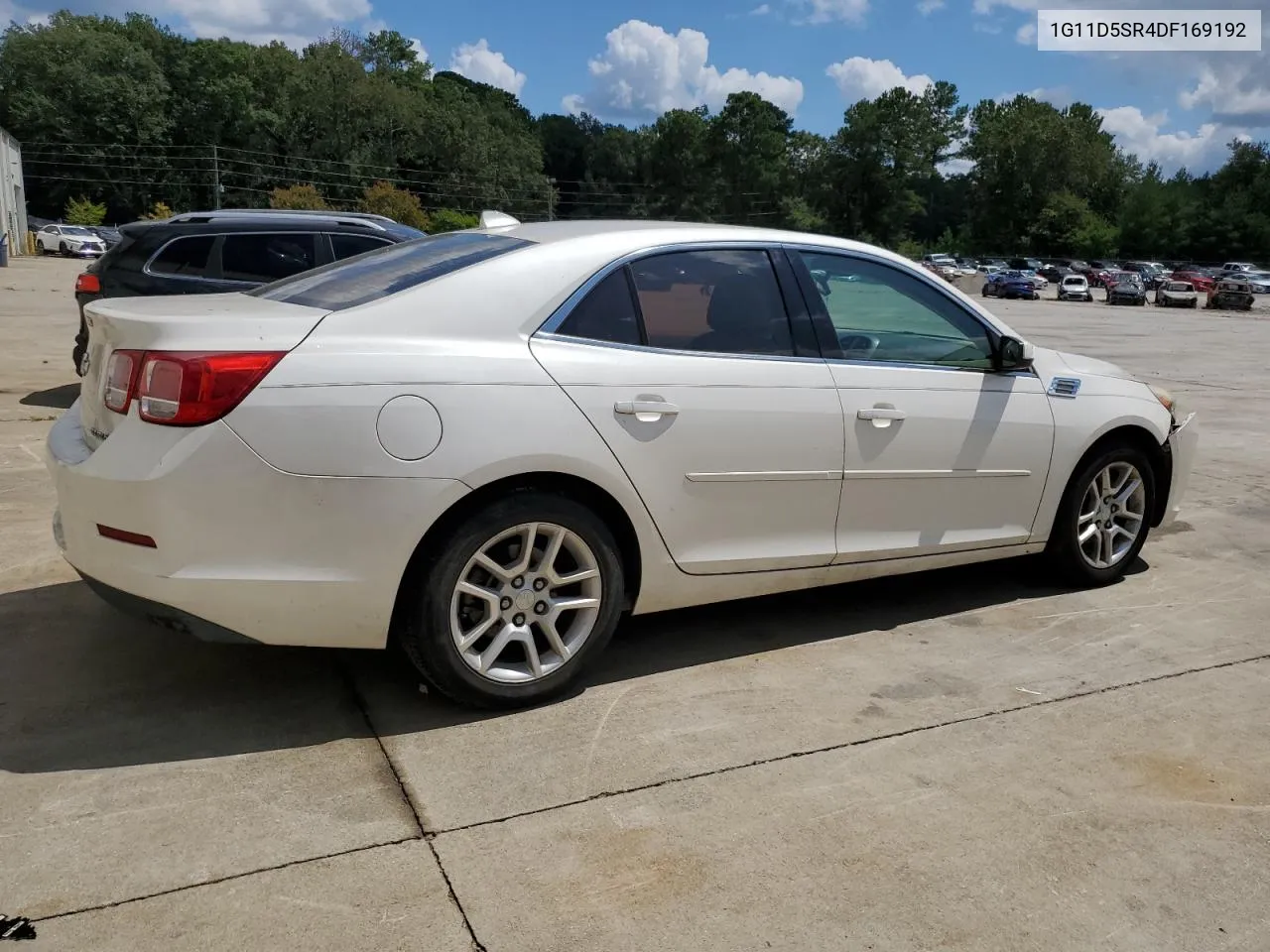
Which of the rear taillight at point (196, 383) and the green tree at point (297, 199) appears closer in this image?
the rear taillight at point (196, 383)

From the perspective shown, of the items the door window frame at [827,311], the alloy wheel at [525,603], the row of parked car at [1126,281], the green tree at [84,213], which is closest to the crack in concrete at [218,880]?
the alloy wheel at [525,603]

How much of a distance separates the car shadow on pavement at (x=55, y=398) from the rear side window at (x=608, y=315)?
687cm

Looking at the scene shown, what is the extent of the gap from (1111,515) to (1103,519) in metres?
0.07

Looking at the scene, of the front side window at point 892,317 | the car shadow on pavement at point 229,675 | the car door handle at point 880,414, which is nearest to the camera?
the car shadow on pavement at point 229,675

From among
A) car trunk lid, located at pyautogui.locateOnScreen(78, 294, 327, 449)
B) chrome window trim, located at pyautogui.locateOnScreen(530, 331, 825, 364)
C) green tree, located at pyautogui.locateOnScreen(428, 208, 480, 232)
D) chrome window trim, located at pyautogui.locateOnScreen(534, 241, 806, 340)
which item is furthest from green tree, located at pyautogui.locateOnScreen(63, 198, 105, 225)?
chrome window trim, located at pyautogui.locateOnScreen(530, 331, 825, 364)

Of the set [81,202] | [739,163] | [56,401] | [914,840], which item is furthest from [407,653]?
[739,163]

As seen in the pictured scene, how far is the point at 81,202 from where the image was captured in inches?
3012

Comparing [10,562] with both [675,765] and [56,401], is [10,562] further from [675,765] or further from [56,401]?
[56,401]

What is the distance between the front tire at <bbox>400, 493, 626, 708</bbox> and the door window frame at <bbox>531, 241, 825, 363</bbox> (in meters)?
0.58

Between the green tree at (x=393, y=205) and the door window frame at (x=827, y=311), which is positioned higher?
the green tree at (x=393, y=205)

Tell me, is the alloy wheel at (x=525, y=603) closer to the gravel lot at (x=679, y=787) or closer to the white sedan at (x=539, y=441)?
the white sedan at (x=539, y=441)

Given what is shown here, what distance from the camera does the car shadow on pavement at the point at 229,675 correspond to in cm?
329

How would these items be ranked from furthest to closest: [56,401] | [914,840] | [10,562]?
[56,401] → [10,562] → [914,840]

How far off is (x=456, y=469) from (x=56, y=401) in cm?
765
